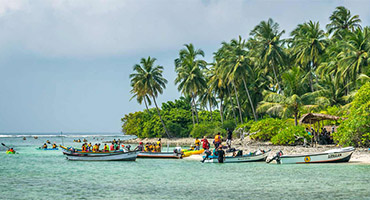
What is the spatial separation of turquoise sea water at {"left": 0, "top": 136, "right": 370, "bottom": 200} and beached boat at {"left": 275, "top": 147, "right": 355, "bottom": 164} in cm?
70

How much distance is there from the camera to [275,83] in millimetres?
59344

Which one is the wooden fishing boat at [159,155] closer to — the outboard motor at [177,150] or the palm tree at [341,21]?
the outboard motor at [177,150]

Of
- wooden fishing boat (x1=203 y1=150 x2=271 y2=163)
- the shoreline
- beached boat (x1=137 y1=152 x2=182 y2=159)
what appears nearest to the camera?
the shoreline

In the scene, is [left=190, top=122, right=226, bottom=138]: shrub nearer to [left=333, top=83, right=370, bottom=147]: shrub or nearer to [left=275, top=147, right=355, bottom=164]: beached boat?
[left=333, top=83, right=370, bottom=147]: shrub

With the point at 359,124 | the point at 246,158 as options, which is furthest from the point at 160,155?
the point at 359,124

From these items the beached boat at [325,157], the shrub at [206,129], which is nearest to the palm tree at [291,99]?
the beached boat at [325,157]

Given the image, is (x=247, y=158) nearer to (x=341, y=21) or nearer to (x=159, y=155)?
(x=159, y=155)

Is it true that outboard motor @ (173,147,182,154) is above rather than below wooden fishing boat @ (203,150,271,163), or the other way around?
above

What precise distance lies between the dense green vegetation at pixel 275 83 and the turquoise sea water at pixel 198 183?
916 cm

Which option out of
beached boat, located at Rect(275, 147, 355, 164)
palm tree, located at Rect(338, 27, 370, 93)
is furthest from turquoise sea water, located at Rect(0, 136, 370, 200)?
palm tree, located at Rect(338, 27, 370, 93)

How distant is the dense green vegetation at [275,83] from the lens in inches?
1578

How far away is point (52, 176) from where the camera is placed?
2364 cm

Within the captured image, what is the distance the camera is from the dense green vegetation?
1578 inches

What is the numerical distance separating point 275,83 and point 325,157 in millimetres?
34281
